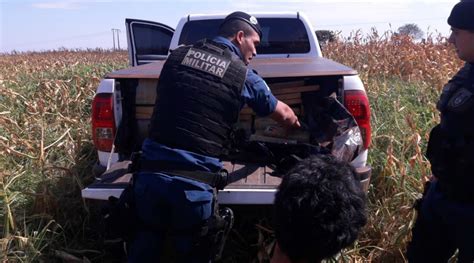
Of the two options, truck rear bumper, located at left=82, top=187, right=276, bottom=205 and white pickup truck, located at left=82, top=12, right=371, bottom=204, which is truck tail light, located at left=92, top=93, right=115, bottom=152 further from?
truck rear bumper, located at left=82, top=187, right=276, bottom=205

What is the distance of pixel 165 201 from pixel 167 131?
387 millimetres

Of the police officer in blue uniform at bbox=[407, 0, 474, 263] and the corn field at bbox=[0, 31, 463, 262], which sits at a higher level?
the police officer in blue uniform at bbox=[407, 0, 474, 263]

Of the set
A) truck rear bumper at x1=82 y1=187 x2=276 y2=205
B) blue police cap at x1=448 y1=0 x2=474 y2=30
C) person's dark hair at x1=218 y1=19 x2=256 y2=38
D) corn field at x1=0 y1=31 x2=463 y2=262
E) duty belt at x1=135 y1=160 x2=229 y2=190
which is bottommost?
corn field at x1=0 y1=31 x2=463 y2=262

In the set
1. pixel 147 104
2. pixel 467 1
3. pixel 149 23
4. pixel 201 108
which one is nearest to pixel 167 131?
pixel 201 108

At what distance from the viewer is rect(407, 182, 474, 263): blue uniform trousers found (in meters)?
2.49

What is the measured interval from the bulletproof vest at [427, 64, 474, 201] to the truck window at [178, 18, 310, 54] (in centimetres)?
327

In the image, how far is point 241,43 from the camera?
3.11 meters

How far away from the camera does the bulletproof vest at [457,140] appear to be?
7.81 feet

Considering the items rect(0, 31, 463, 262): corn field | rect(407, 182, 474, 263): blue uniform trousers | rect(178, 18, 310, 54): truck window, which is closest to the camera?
rect(407, 182, 474, 263): blue uniform trousers

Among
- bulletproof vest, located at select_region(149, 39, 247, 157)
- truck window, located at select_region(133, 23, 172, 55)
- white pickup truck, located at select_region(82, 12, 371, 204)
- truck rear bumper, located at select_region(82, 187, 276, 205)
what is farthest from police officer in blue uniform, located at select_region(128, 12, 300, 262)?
truck window, located at select_region(133, 23, 172, 55)

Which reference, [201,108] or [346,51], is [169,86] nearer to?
[201,108]

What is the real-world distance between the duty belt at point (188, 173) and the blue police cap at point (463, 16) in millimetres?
1435

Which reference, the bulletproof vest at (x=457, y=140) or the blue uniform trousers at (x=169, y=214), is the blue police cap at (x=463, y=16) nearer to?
the bulletproof vest at (x=457, y=140)

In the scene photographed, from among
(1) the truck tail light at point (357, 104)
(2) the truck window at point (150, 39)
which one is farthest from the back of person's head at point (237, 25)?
(2) the truck window at point (150, 39)
